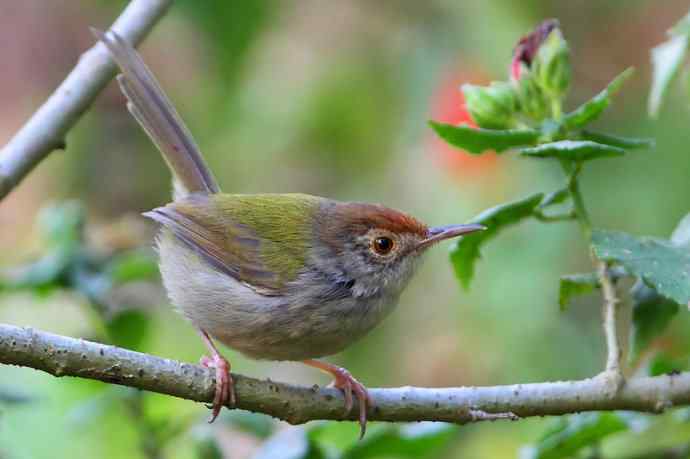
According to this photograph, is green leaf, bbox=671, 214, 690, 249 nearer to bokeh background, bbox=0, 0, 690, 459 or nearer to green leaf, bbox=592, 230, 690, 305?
green leaf, bbox=592, 230, 690, 305

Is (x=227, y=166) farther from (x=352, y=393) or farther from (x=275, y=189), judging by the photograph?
(x=352, y=393)

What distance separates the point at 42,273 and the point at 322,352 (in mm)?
1053

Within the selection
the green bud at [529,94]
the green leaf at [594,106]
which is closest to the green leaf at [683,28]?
the green leaf at [594,106]

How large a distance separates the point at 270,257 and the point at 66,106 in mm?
933

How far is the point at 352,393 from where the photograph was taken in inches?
126

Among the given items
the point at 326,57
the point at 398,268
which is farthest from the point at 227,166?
the point at 398,268

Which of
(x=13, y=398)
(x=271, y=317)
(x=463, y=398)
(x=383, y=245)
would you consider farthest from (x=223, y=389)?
(x=383, y=245)

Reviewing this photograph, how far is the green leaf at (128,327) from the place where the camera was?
3.73 m

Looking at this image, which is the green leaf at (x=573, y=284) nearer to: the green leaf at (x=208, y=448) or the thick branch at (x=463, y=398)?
the thick branch at (x=463, y=398)

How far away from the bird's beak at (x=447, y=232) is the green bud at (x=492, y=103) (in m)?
0.35


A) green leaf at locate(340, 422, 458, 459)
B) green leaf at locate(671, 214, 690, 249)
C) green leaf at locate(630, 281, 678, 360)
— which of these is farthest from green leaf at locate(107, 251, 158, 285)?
green leaf at locate(671, 214, 690, 249)

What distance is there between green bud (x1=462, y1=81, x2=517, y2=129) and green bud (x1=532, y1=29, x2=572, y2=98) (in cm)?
11

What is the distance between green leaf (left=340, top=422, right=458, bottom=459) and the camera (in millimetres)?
3170

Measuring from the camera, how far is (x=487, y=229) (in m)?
3.10
